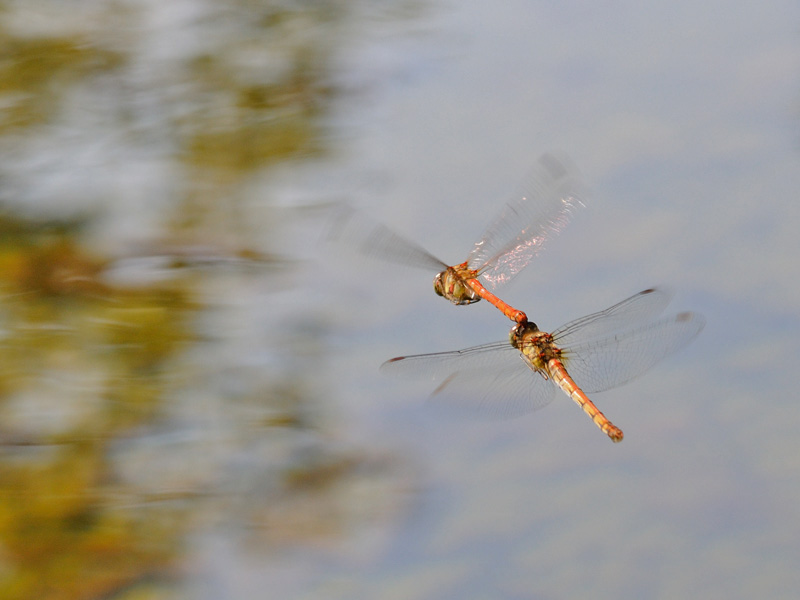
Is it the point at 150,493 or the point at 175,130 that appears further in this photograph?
the point at 175,130

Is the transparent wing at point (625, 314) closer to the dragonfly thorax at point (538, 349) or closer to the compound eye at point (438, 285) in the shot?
the dragonfly thorax at point (538, 349)

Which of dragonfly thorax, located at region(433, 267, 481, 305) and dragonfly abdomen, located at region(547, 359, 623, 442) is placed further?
dragonfly thorax, located at region(433, 267, 481, 305)

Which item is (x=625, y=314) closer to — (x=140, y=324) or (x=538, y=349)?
(x=538, y=349)

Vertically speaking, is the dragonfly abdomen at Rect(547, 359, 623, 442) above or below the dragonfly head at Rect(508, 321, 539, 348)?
below

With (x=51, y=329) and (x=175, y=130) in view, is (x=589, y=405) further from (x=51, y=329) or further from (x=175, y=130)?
(x=175, y=130)

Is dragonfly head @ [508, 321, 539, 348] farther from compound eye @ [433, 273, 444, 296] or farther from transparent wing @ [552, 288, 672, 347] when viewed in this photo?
compound eye @ [433, 273, 444, 296]

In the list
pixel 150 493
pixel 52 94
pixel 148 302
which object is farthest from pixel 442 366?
pixel 52 94
